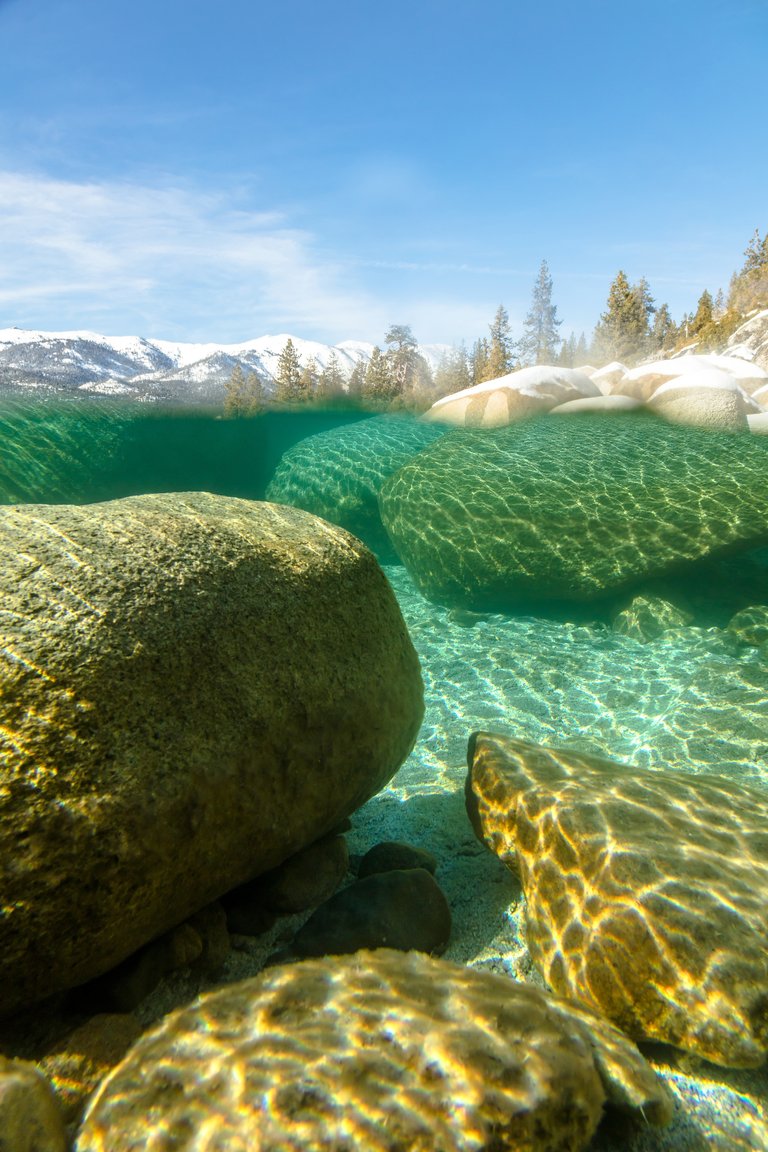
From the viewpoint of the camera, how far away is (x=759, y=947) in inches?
89.2

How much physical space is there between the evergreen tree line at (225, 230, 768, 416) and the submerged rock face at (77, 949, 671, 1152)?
71.6ft

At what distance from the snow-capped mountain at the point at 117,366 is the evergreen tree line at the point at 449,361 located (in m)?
0.53

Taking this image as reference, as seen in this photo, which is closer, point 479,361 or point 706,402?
point 706,402

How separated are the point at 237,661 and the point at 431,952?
5.78 ft

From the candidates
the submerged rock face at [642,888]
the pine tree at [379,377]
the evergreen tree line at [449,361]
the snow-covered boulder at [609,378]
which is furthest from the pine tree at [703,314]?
the submerged rock face at [642,888]

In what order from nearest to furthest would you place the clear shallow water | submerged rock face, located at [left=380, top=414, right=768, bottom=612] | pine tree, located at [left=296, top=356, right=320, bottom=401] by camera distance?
1. the clear shallow water
2. submerged rock face, located at [left=380, top=414, right=768, bottom=612]
3. pine tree, located at [left=296, top=356, right=320, bottom=401]

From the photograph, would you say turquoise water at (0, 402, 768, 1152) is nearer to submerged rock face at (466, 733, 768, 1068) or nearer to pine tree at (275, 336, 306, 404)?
submerged rock face at (466, 733, 768, 1068)

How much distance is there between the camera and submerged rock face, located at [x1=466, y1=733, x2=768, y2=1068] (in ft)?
7.05

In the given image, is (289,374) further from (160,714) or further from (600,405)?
(160,714)

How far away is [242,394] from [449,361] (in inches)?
358

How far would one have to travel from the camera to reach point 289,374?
22.8 meters

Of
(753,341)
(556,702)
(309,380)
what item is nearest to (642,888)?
(556,702)

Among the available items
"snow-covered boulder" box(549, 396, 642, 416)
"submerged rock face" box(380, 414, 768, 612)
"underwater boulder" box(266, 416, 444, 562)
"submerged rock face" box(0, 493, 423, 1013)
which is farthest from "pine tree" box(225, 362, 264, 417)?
"submerged rock face" box(0, 493, 423, 1013)

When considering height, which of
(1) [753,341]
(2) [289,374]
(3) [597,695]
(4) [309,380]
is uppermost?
(2) [289,374]
